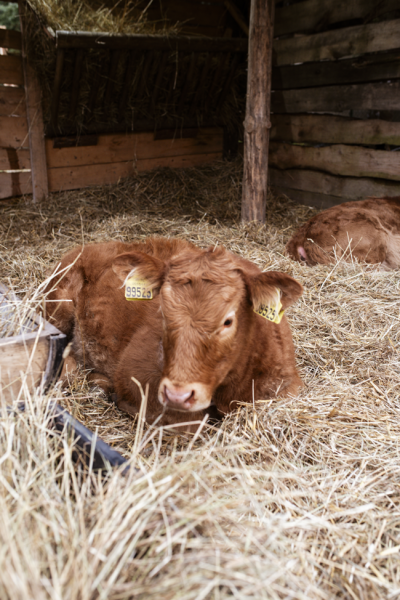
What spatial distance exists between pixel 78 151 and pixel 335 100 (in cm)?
386

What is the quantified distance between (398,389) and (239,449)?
124 cm

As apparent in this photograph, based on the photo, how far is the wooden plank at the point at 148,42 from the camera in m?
6.02

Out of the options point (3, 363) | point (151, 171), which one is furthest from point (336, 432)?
point (151, 171)

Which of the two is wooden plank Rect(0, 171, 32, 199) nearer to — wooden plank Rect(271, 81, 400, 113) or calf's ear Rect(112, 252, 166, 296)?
wooden plank Rect(271, 81, 400, 113)

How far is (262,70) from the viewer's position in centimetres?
561

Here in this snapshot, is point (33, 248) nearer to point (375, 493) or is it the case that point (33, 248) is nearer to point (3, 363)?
point (3, 363)

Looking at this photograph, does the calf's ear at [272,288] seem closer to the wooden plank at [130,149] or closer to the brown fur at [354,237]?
the brown fur at [354,237]

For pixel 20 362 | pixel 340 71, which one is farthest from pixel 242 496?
pixel 340 71

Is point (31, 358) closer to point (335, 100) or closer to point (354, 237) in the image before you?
point (354, 237)

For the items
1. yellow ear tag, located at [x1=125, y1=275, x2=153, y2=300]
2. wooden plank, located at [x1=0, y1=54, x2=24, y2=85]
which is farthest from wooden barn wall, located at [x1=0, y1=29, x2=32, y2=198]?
yellow ear tag, located at [x1=125, y1=275, x2=153, y2=300]

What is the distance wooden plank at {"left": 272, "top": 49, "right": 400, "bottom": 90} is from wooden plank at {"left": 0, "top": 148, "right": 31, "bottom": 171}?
4068 millimetres

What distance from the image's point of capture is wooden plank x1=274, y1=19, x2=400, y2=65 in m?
6.09

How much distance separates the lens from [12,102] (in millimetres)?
6773

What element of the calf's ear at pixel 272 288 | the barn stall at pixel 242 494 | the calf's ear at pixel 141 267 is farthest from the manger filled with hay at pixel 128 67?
the calf's ear at pixel 272 288
